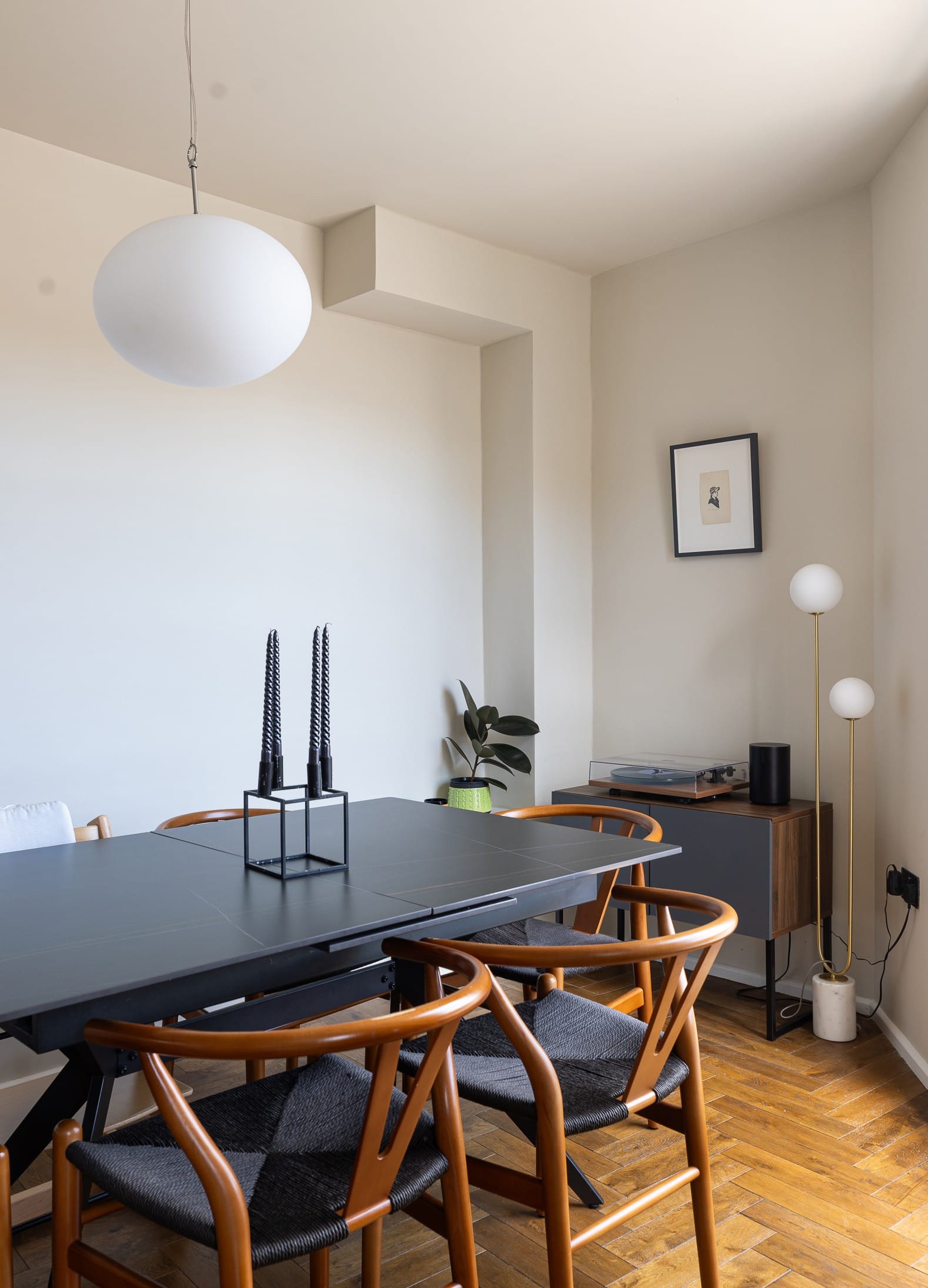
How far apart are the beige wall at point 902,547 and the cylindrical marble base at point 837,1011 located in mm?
145

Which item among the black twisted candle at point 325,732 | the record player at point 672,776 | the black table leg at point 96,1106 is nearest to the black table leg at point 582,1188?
the black twisted candle at point 325,732

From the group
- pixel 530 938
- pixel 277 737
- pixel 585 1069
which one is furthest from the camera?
pixel 530 938

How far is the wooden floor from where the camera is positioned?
80.3 inches

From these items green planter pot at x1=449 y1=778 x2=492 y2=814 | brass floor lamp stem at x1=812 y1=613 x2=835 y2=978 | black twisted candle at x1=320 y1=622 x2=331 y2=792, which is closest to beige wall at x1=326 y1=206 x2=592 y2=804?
green planter pot at x1=449 y1=778 x2=492 y2=814

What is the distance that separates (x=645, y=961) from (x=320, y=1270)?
2.44ft

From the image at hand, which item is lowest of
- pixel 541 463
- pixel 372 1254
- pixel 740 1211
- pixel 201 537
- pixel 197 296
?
pixel 740 1211

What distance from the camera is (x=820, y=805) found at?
340cm

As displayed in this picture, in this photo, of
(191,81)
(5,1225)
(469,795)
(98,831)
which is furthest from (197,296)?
(469,795)

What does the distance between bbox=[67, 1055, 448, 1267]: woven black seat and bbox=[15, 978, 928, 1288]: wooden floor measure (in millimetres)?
657

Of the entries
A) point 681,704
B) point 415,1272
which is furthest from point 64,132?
point 415,1272

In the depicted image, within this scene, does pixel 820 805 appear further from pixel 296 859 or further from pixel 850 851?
pixel 296 859

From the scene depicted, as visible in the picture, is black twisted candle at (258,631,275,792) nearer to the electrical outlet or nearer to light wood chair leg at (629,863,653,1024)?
light wood chair leg at (629,863,653,1024)

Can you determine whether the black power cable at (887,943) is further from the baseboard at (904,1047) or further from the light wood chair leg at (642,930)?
the light wood chair leg at (642,930)

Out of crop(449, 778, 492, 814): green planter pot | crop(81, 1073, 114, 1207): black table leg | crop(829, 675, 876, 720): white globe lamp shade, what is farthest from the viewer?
crop(449, 778, 492, 814): green planter pot
